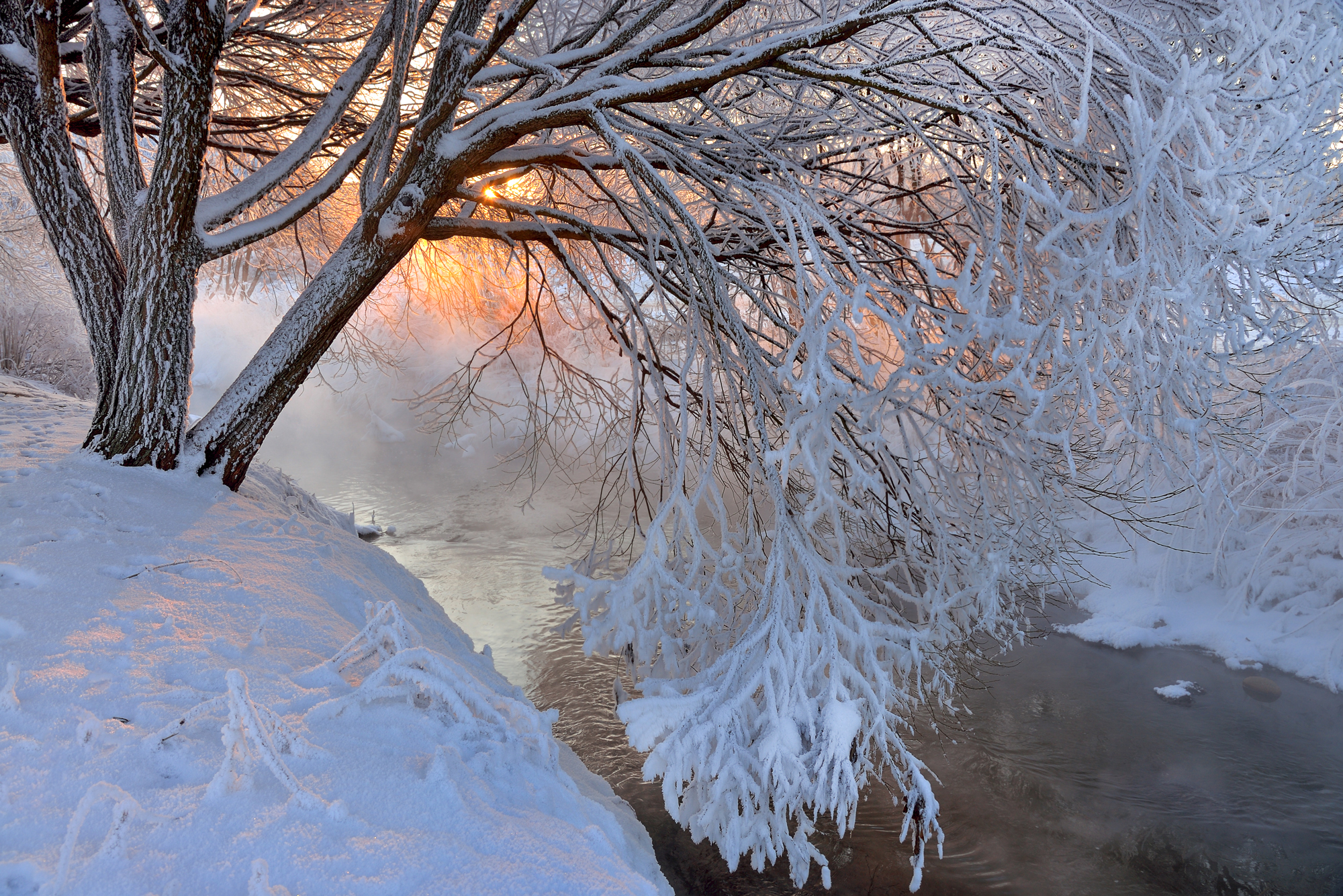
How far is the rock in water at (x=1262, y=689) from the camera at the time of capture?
779cm

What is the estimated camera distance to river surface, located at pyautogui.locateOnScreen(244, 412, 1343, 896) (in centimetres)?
504

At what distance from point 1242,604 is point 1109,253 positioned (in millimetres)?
8616

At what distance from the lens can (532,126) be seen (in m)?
3.97

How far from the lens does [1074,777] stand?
6.19m

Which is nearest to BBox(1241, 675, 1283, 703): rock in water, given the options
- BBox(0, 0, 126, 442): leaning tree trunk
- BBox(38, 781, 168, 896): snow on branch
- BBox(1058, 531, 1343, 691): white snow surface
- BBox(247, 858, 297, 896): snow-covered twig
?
BBox(1058, 531, 1343, 691): white snow surface

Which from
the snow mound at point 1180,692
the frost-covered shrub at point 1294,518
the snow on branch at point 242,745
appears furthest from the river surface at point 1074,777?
the snow on branch at point 242,745

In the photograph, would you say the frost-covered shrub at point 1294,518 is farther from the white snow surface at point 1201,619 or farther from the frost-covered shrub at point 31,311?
the frost-covered shrub at point 31,311

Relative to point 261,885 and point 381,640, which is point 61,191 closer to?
point 381,640

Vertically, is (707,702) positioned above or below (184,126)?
below

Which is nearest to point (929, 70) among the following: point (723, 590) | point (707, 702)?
point (723, 590)

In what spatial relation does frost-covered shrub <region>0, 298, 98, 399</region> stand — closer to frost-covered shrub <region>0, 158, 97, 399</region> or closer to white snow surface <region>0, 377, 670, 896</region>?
frost-covered shrub <region>0, 158, 97, 399</region>

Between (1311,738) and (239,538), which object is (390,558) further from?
(1311,738)

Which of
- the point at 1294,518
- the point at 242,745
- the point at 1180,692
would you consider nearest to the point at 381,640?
the point at 242,745

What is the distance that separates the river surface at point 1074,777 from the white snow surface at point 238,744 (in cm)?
235
